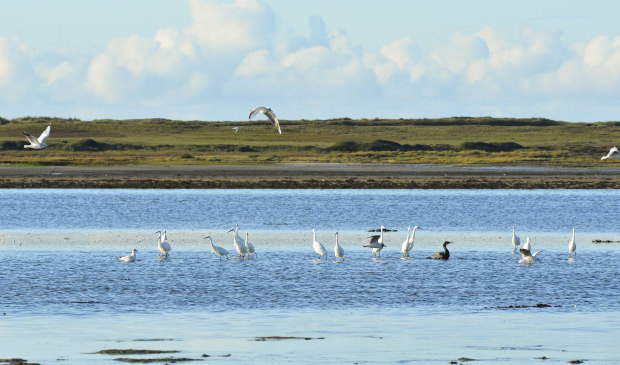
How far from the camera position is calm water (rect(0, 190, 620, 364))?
13703 mm

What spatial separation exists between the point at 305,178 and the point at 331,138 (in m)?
94.9

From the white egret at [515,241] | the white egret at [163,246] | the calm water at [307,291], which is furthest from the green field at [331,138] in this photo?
the white egret at [163,246]

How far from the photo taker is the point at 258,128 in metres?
170

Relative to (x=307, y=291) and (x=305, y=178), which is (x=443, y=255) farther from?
(x=305, y=178)

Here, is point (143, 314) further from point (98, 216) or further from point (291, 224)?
point (98, 216)

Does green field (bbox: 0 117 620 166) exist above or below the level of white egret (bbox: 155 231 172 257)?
A: above

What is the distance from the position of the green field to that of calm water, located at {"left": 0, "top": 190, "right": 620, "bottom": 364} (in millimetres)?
62963

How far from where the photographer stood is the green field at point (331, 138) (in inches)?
4441

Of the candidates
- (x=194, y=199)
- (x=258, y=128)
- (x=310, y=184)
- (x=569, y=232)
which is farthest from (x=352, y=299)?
(x=258, y=128)

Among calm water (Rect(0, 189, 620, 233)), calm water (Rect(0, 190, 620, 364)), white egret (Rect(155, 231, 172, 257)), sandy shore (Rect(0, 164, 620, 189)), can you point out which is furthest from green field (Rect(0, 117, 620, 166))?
white egret (Rect(155, 231, 172, 257))

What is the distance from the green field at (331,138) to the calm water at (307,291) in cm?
6296

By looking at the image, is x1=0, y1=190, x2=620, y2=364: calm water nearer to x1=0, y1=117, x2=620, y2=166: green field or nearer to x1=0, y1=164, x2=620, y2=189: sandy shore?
x1=0, y1=164, x2=620, y2=189: sandy shore

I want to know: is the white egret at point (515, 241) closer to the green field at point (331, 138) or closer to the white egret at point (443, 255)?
the white egret at point (443, 255)

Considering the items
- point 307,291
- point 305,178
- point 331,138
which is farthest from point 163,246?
point 331,138
